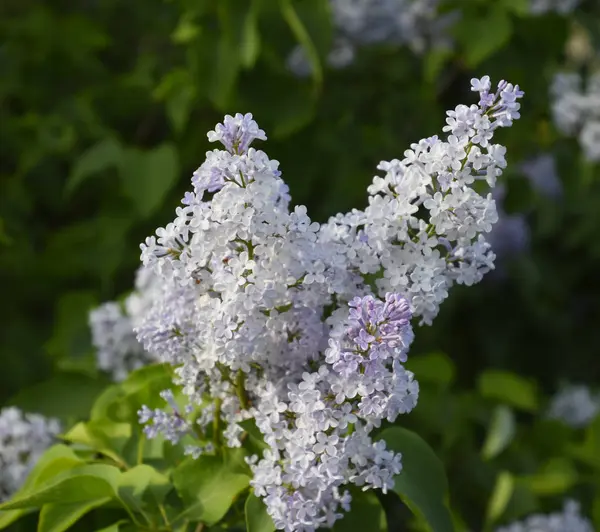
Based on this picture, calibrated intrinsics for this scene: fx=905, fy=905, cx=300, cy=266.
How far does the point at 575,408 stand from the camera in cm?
222

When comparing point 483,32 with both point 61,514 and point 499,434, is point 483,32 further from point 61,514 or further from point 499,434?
point 61,514

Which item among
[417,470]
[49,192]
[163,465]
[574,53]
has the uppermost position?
[574,53]

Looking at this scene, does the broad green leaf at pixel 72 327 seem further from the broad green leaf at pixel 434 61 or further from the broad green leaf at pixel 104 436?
the broad green leaf at pixel 434 61

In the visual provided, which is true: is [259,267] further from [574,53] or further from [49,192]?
[574,53]

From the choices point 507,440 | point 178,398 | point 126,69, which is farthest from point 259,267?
point 126,69

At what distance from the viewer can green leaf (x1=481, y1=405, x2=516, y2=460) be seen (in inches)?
65.1

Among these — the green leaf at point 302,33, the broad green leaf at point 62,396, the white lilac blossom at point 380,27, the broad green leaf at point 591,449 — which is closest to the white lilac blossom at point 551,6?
the white lilac blossom at point 380,27

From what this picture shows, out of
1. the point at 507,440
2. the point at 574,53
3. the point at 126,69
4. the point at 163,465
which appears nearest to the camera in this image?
the point at 163,465

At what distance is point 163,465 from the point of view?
3.30 feet

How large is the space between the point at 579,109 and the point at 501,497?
1.15 meters

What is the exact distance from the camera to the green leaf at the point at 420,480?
855 millimetres

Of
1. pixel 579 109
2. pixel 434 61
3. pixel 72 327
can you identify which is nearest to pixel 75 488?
pixel 72 327

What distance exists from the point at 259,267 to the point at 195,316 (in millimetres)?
107

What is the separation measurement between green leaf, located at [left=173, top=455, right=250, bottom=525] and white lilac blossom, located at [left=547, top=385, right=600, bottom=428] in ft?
4.82
